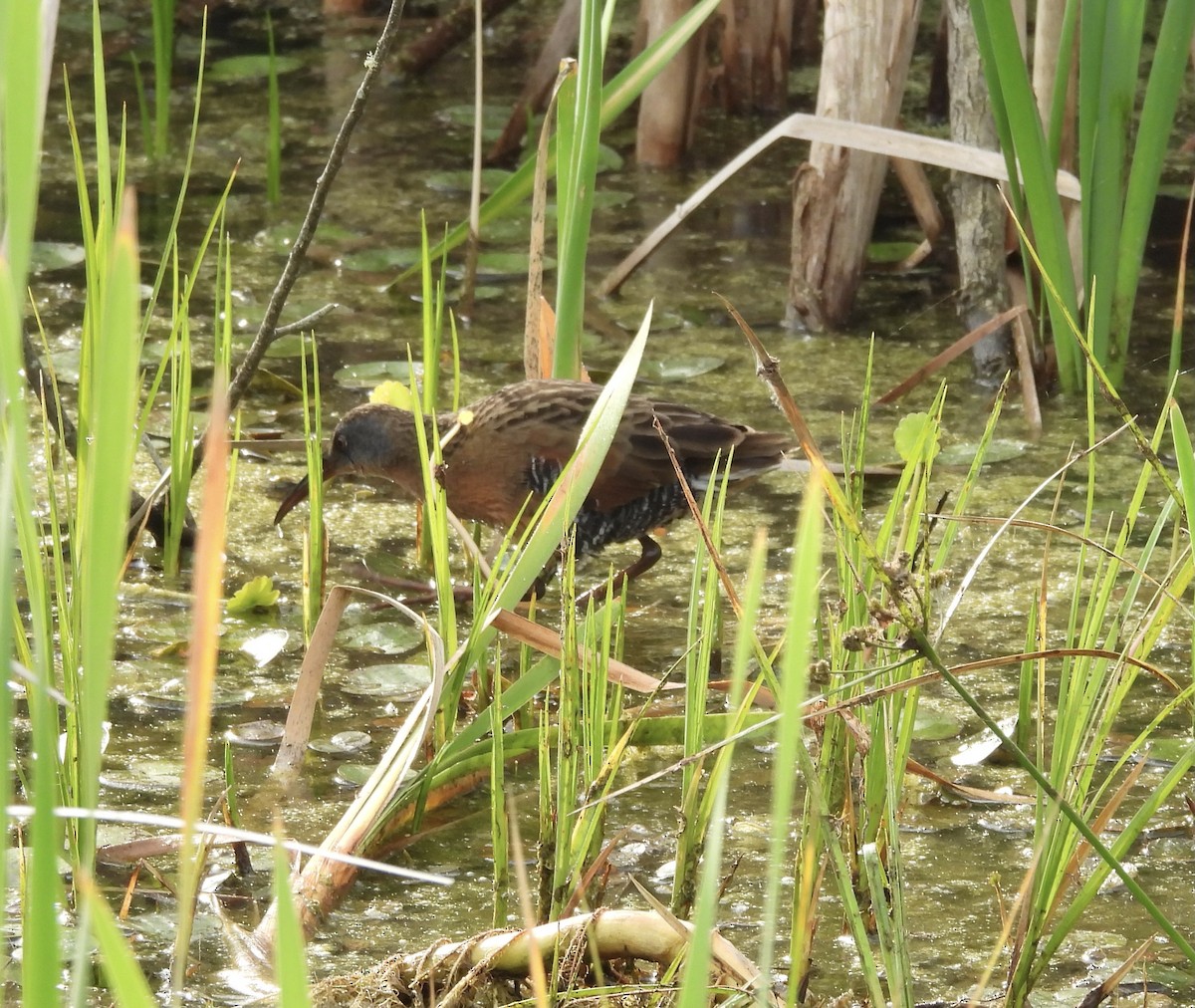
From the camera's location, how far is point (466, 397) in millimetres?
3312

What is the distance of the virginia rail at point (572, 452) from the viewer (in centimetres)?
259

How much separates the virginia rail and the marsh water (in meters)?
0.14

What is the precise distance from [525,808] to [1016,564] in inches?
42.6

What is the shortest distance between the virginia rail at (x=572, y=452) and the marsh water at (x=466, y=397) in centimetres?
14

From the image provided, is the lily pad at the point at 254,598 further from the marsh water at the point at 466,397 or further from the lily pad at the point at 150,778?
the lily pad at the point at 150,778

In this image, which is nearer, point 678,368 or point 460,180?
point 678,368

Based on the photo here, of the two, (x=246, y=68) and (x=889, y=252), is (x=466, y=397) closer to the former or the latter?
(x=889, y=252)

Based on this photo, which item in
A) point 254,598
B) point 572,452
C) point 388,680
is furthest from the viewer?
point 572,452

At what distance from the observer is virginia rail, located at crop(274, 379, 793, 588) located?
2594 millimetres

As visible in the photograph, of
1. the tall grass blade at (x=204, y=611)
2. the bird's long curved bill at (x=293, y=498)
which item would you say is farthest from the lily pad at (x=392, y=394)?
the tall grass blade at (x=204, y=611)

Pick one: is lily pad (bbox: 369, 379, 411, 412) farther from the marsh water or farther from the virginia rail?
the marsh water

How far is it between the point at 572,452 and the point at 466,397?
78 centimetres

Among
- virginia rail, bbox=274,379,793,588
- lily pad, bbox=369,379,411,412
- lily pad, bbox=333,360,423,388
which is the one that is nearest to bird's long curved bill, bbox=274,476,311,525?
virginia rail, bbox=274,379,793,588

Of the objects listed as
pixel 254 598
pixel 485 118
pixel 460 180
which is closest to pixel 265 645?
pixel 254 598
